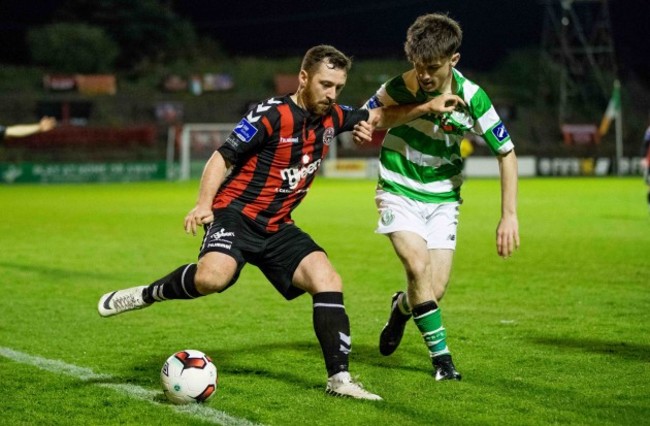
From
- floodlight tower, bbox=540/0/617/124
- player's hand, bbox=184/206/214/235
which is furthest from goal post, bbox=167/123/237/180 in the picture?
player's hand, bbox=184/206/214/235

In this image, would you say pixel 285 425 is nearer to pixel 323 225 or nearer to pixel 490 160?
pixel 323 225

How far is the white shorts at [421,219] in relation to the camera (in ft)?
21.0

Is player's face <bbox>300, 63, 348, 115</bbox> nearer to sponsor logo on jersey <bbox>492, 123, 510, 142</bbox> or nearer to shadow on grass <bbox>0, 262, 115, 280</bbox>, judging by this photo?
sponsor logo on jersey <bbox>492, 123, 510, 142</bbox>

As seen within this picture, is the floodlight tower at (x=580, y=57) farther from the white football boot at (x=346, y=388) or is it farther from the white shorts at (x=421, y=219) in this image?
the white football boot at (x=346, y=388)

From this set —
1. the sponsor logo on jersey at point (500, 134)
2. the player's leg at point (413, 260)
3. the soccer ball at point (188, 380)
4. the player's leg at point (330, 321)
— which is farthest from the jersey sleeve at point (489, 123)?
the soccer ball at point (188, 380)

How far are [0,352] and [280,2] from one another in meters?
69.5

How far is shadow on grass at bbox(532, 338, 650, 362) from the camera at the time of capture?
22.9 feet

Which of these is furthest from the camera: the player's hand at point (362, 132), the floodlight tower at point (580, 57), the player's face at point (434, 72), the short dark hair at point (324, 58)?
the floodlight tower at point (580, 57)

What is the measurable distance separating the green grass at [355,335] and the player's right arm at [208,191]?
945mm

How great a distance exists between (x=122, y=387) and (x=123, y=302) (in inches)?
20.7

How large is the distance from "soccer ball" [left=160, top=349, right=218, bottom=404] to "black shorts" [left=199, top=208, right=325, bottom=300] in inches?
21.2

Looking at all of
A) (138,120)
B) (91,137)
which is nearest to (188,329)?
(91,137)

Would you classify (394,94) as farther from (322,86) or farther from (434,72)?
(322,86)

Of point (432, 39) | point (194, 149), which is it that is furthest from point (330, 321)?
point (194, 149)
